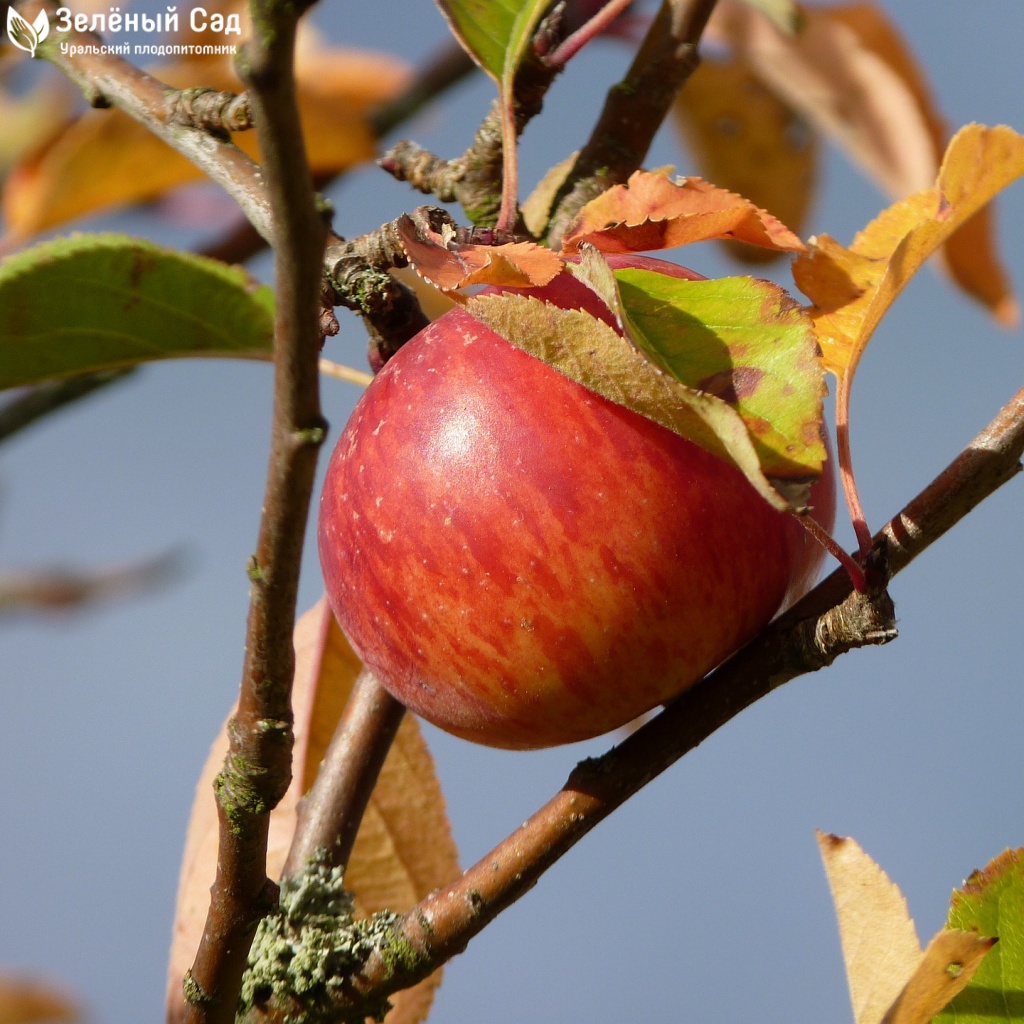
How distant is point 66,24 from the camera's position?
0.83 meters

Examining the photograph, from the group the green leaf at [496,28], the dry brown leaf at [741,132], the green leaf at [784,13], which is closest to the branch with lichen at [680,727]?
the green leaf at [496,28]

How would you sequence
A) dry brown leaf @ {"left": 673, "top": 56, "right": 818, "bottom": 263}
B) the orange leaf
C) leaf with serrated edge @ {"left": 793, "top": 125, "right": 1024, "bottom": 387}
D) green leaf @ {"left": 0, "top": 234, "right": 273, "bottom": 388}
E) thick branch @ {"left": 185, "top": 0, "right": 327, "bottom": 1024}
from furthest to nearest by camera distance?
dry brown leaf @ {"left": 673, "top": 56, "right": 818, "bottom": 263} → the orange leaf → green leaf @ {"left": 0, "top": 234, "right": 273, "bottom": 388} → leaf with serrated edge @ {"left": 793, "top": 125, "right": 1024, "bottom": 387} → thick branch @ {"left": 185, "top": 0, "right": 327, "bottom": 1024}

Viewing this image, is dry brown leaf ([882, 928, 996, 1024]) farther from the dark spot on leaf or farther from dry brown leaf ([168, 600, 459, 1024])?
dry brown leaf ([168, 600, 459, 1024])

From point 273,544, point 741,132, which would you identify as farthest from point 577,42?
point 741,132

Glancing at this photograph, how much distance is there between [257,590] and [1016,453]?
0.35 meters

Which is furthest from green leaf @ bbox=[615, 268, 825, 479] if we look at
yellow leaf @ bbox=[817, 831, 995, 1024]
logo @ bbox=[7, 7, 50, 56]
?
logo @ bbox=[7, 7, 50, 56]

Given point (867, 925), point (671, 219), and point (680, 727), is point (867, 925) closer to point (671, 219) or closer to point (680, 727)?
point (680, 727)

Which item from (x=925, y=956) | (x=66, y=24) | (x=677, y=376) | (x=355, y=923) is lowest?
(x=925, y=956)

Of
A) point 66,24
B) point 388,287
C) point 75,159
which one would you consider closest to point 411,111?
point 75,159

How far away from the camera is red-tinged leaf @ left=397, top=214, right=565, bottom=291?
1.86ft

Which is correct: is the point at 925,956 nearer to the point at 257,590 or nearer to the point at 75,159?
the point at 257,590

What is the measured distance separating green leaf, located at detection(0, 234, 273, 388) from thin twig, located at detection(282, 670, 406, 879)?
264mm

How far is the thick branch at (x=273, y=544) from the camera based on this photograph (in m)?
0.35

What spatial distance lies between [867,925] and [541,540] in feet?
0.91
